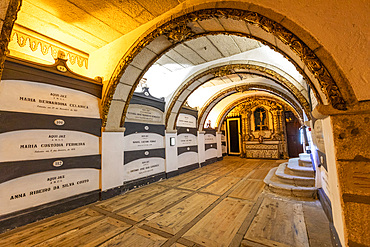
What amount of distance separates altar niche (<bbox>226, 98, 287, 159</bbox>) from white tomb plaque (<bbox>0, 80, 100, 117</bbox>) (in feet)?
31.6

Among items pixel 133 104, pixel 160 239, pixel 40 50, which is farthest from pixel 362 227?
pixel 40 50

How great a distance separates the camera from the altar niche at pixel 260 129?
33.4 ft

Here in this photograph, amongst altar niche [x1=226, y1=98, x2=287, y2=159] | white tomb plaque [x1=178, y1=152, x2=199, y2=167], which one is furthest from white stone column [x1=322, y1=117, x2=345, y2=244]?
altar niche [x1=226, y1=98, x2=287, y2=159]

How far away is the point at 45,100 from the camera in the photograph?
300 centimetres

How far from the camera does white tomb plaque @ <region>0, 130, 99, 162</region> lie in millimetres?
2567

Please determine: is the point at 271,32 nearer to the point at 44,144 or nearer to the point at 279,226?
the point at 279,226

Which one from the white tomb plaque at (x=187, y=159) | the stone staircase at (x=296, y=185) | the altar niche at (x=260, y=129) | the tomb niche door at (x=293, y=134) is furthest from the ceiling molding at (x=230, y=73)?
the tomb niche door at (x=293, y=134)

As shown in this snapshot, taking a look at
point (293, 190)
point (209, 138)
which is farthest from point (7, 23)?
point (209, 138)

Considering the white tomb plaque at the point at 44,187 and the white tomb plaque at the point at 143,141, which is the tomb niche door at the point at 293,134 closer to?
the white tomb plaque at the point at 143,141

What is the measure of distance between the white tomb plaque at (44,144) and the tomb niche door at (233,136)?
9936 millimetres

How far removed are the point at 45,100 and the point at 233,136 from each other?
11.0m

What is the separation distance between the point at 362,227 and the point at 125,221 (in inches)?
115

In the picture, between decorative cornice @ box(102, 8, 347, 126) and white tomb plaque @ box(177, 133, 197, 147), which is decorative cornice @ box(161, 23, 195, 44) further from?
white tomb plaque @ box(177, 133, 197, 147)

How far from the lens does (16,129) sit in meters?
2.65
